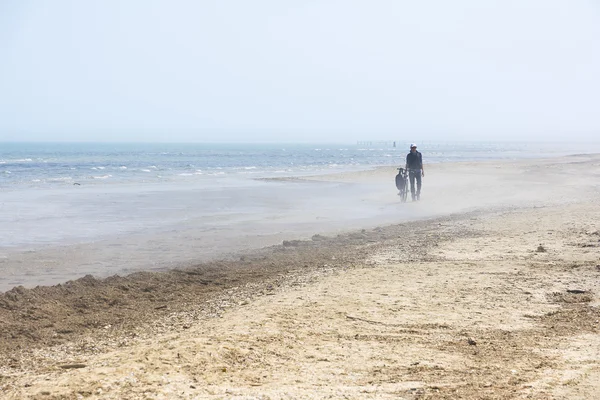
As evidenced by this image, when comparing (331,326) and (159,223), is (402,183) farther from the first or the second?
(331,326)

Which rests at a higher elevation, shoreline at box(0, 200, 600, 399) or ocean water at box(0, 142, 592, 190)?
shoreline at box(0, 200, 600, 399)

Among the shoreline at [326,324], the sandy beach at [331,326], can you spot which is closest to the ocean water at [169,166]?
the sandy beach at [331,326]

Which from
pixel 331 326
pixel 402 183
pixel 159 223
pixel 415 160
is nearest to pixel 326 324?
pixel 331 326

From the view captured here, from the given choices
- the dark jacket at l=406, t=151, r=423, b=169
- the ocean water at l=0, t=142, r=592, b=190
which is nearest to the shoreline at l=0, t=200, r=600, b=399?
the dark jacket at l=406, t=151, r=423, b=169

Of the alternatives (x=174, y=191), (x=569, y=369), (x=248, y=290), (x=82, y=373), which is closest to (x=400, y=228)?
(x=248, y=290)

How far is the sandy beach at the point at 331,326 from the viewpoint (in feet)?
16.1

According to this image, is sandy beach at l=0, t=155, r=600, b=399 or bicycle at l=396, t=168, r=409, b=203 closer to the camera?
sandy beach at l=0, t=155, r=600, b=399

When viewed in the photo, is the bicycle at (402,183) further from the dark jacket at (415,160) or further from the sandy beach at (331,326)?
the sandy beach at (331,326)

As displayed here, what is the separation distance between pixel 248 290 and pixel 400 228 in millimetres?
6638

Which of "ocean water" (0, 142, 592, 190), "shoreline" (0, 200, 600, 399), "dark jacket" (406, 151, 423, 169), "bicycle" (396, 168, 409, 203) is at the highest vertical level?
"dark jacket" (406, 151, 423, 169)

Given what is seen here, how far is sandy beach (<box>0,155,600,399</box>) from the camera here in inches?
193

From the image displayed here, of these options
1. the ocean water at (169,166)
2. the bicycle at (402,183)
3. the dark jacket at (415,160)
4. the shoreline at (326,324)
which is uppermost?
the dark jacket at (415,160)

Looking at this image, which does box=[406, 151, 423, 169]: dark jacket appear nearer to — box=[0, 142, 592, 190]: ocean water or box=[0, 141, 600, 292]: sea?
box=[0, 141, 600, 292]: sea

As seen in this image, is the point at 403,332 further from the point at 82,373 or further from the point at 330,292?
the point at 82,373
